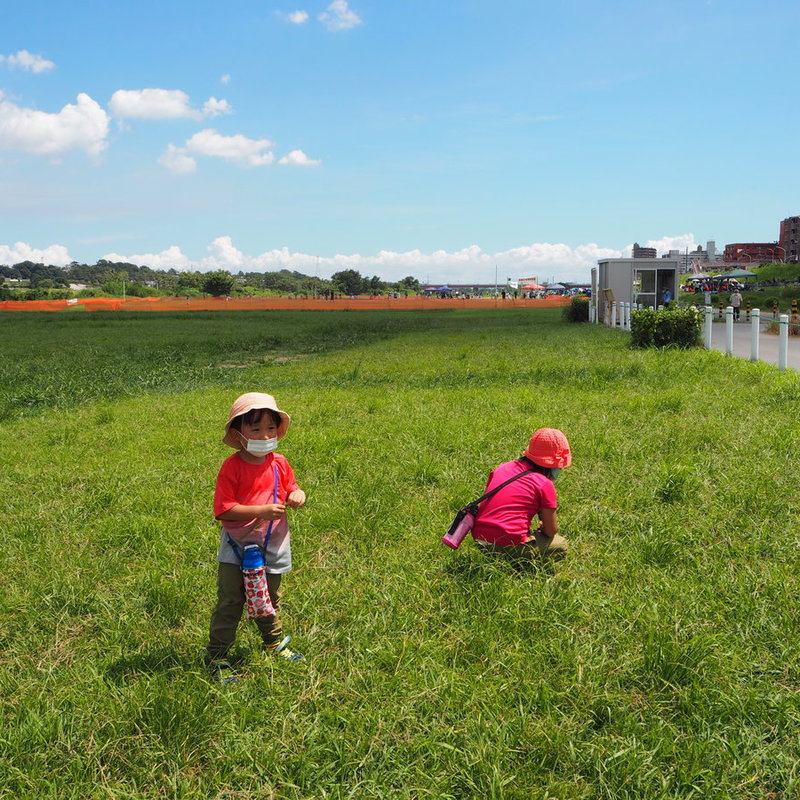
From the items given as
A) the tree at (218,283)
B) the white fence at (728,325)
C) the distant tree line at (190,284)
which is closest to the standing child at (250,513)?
the white fence at (728,325)

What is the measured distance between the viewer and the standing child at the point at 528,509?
4094 mm

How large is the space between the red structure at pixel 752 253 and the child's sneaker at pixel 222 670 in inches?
6677

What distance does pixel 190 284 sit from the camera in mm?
125375

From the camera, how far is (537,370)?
11773 millimetres

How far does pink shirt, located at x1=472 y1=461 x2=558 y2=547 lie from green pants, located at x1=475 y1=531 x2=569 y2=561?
0.04m

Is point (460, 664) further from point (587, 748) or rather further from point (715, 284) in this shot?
point (715, 284)

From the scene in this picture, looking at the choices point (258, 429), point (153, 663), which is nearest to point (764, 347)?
point (258, 429)

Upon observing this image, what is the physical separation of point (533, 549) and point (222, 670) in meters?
1.86

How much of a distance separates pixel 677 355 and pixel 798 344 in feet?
22.3

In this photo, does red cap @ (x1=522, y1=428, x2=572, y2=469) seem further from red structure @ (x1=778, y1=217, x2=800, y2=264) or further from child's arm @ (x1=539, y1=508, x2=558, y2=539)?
red structure @ (x1=778, y1=217, x2=800, y2=264)

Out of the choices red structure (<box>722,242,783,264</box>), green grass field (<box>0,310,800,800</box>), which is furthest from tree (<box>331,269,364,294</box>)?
green grass field (<box>0,310,800,800</box>)

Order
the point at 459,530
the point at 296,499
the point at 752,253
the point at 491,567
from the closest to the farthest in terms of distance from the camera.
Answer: the point at 296,499
the point at 491,567
the point at 459,530
the point at 752,253

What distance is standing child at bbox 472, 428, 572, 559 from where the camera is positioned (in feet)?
13.4

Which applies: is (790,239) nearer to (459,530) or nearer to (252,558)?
(459,530)
